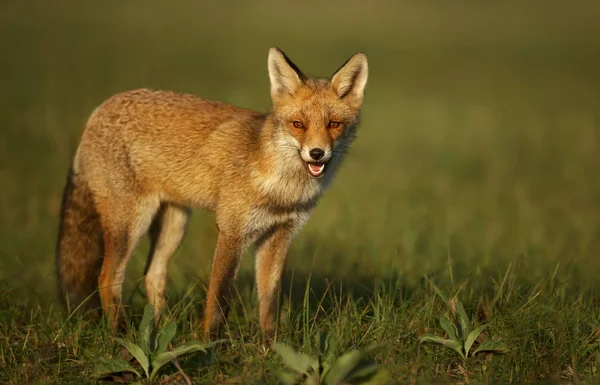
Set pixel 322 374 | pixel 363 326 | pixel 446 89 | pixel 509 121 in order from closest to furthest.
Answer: pixel 322 374, pixel 363 326, pixel 509 121, pixel 446 89

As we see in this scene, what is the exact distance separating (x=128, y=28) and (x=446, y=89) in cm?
1323

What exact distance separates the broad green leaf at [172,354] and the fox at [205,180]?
0.90 metres

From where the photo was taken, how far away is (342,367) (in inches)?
148

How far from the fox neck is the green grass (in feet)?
2.48

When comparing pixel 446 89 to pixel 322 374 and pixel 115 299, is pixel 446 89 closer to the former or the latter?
pixel 115 299

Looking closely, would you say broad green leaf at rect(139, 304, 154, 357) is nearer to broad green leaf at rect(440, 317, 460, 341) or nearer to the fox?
the fox

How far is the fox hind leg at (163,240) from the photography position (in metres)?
6.11

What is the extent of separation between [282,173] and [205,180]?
2.37 ft

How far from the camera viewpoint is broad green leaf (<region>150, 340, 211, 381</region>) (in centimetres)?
398

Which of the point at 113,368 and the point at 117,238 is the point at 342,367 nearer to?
the point at 113,368

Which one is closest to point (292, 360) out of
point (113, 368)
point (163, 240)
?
point (113, 368)

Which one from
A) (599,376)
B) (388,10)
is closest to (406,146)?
(599,376)

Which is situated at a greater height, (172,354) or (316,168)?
(316,168)

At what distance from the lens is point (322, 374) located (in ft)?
12.6
